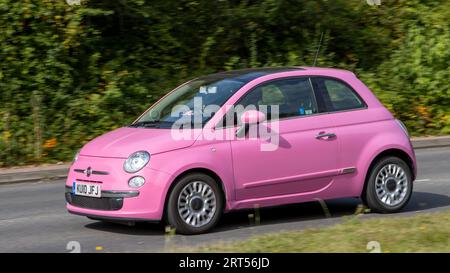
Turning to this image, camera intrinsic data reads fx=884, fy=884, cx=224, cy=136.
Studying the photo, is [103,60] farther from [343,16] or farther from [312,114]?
[312,114]

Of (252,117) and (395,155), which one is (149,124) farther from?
(395,155)

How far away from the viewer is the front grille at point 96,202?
9.31 m

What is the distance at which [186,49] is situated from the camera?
20.9 m

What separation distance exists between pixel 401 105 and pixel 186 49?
5.18 m

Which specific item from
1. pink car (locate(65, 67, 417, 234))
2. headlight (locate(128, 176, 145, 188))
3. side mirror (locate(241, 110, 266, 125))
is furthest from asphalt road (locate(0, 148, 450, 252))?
side mirror (locate(241, 110, 266, 125))

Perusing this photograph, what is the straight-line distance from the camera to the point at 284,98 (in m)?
→ 10.2

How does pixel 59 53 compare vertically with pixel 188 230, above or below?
above

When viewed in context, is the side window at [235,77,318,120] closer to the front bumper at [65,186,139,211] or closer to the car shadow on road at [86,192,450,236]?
the car shadow on road at [86,192,450,236]

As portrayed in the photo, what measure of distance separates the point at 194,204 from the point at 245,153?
→ 819 millimetres

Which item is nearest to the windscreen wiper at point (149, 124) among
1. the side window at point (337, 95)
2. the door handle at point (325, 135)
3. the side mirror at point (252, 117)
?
the side mirror at point (252, 117)

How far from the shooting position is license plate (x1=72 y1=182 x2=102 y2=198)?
944 cm

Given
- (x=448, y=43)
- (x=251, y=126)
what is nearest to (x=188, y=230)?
(x=251, y=126)

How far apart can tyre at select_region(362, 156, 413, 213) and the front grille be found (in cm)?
312
